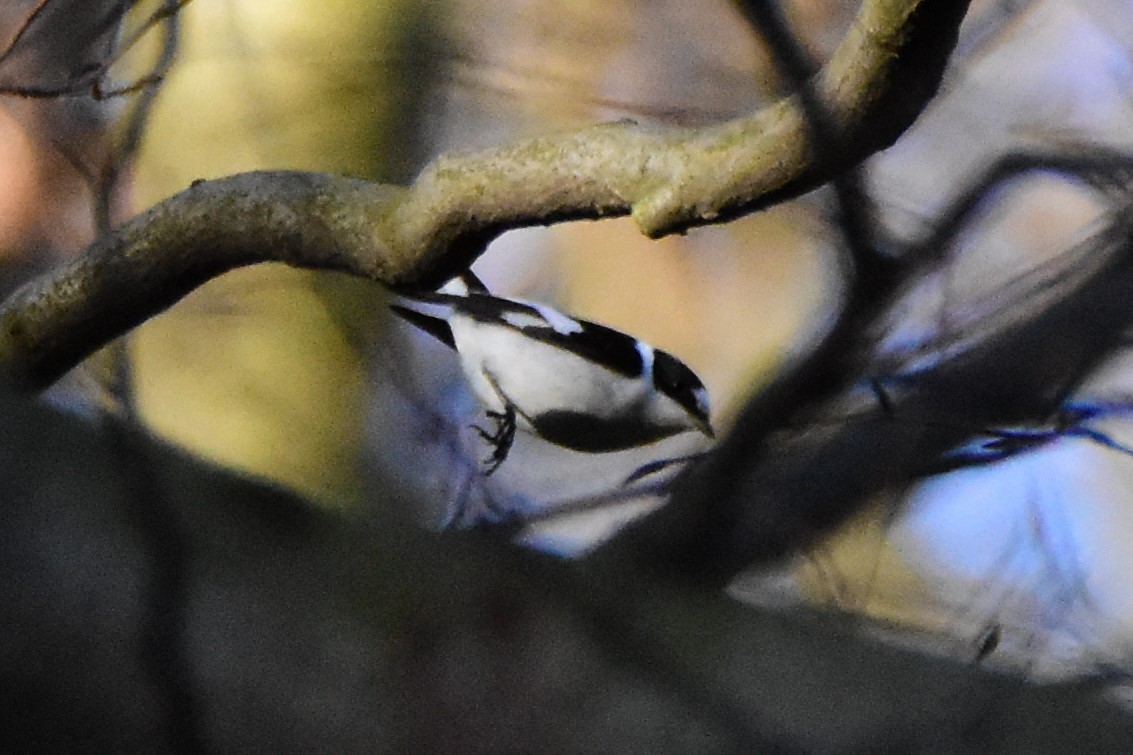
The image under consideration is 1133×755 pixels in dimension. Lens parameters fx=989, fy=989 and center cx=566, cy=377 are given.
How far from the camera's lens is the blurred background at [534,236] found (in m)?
0.78

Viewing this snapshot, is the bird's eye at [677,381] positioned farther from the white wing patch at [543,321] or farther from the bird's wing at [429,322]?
the bird's wing at [429,322]

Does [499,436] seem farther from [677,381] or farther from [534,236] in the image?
[534,236]

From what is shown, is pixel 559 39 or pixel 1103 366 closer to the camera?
pixel 1103 366

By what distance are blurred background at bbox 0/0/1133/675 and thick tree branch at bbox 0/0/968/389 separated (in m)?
0.07

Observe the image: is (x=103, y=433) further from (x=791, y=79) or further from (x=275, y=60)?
(x=275, y=60)

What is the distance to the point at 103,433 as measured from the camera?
382 millimetres

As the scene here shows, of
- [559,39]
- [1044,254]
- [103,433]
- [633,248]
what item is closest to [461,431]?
[633,248]

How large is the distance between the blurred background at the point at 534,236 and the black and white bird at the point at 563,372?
0.05m

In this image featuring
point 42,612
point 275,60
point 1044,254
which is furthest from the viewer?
point 275,60

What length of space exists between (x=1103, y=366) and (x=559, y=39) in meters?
0.75

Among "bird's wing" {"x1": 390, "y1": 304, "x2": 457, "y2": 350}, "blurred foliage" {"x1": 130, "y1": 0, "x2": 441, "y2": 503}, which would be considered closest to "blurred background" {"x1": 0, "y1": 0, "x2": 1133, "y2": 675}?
"blurred foliage" {"x1": 130, "y1": 0, "x2": 441, "y2": 503}

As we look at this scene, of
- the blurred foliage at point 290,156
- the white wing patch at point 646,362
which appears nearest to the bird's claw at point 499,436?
the white wing patch at point 646,362

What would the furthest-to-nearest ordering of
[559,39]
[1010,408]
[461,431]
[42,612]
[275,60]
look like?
[275,60]
[559,39]
[461,431]
[1010,408]
[42,612]

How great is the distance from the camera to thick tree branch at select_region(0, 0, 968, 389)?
426mm
